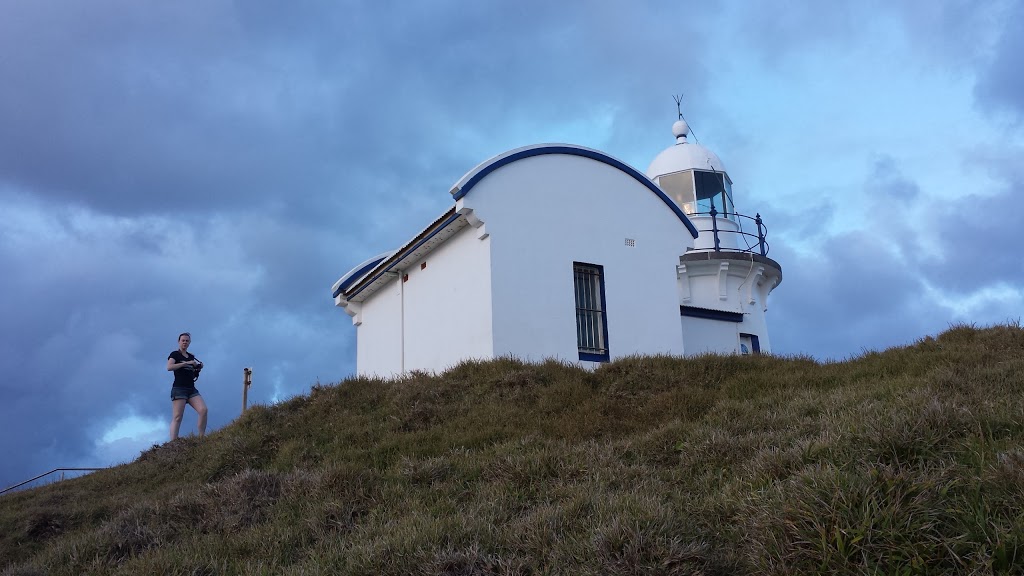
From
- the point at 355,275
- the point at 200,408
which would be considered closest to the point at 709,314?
the point at 355,275

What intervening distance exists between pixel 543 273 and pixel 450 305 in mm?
1895

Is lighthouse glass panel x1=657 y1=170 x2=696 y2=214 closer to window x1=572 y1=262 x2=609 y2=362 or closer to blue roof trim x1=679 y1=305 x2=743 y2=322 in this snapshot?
blue roof trim x1=679 y1=305 x2=743 y2=322

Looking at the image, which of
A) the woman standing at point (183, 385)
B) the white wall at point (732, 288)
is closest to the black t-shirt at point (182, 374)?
the woman standing at point (183, 385)

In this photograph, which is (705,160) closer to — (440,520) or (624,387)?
(624,387)

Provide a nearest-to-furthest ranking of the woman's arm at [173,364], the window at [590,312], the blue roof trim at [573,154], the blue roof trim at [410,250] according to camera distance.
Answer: the woman's arm at [173,364] < the blue roof trim at [573,154] < the blue roof trim at [410,250] < the window at [590,312]

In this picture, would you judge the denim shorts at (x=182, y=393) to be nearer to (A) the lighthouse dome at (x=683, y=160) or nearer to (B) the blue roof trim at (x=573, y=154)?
(B) the blue roof trim at (x=573, y=154)

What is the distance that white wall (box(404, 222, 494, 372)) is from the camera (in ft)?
44.5

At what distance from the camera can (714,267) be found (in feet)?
63.0

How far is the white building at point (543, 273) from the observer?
13570 millimetres

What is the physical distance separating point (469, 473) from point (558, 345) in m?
6.40

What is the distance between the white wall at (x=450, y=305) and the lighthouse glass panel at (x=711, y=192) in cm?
866

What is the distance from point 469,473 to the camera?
7492 mm

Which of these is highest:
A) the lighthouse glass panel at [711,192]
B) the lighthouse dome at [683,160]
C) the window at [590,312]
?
the lighthouse dome at [683,160]

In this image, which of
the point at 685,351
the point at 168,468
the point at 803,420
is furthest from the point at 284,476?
the point at 685,351
